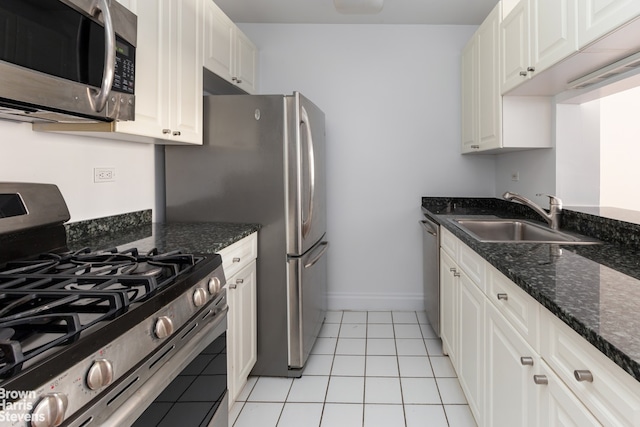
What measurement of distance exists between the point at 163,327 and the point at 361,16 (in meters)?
2.95

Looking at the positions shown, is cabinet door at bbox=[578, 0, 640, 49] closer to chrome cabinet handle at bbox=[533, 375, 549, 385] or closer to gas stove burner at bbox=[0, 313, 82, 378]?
chrome cabinet handle at bbox=[533, 375, 549, 385]

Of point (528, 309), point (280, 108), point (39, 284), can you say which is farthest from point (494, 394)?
point (280, 108)

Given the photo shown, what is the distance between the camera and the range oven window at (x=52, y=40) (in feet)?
3.26

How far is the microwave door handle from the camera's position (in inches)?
46.8

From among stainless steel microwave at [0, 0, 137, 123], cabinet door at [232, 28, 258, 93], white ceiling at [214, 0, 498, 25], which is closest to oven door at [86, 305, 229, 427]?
stainless steel microwave at [0, 0, 137, 123]

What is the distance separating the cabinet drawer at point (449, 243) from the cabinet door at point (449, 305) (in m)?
0.04

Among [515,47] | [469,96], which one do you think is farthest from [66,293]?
[469,96]

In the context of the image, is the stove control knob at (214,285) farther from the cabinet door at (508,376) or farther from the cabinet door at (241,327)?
the cabinet door at (508,376)

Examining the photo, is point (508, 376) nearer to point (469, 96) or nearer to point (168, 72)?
point (168, 72)

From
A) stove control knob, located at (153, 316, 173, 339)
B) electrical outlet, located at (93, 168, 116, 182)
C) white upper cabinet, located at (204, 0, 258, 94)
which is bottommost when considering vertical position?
stove control knob, located at (153, 316, 173, 339)

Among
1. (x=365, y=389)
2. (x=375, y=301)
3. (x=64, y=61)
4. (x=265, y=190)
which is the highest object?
(x=64, y=61)

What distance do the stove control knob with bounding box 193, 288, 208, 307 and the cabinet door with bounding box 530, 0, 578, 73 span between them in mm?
1607

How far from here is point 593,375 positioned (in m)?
0.77

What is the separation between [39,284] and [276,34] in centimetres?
A: 294
